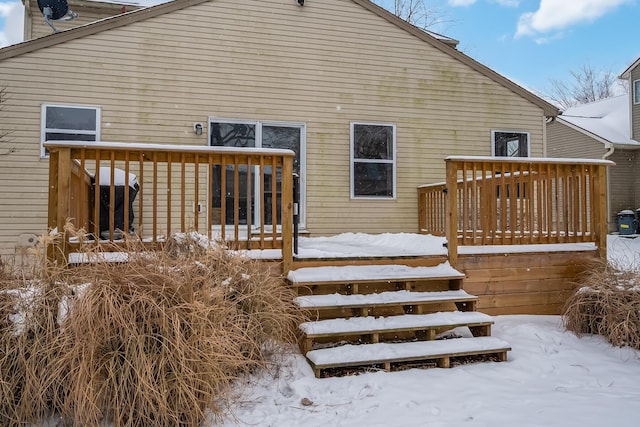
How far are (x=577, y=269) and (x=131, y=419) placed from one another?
15.3ft

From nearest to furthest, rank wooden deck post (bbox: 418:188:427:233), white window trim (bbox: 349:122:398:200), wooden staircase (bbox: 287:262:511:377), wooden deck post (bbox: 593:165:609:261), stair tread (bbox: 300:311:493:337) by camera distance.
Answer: wooden staircase (bbox: 287:262:511:377) → stair tread (bbox: 300:311:493:337) → wooden deck post (bbox: 593:165:609:261) → white window trim (bbox: 349:122:398:200) → wooden deck post (bbox: 418:188:427:233)

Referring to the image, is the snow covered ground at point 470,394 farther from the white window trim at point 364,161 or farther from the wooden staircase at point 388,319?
the white window trim at point 364,161

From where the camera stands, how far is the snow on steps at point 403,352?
340 centimetres

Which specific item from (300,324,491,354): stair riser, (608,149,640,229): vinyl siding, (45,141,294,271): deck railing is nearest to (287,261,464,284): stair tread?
(45,141,294,271): deck railing

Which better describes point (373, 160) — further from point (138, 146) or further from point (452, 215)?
point (138, 146)

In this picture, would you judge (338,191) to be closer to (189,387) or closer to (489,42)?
(189,387)

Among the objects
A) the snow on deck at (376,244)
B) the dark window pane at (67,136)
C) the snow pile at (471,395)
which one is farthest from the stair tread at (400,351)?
the dark window pane at (67,136)

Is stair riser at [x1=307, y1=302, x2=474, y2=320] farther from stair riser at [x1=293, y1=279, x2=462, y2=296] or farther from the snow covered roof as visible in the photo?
the snow covered roof

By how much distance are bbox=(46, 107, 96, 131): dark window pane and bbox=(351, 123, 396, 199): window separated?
3876mm

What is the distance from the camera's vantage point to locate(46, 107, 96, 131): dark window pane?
643cm

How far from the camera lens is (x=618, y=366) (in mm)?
3635

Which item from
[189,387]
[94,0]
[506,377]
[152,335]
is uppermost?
[94,0]

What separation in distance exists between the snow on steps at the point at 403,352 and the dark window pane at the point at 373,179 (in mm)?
4019

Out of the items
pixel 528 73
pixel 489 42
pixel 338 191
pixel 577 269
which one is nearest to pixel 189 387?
pixel 577 269
